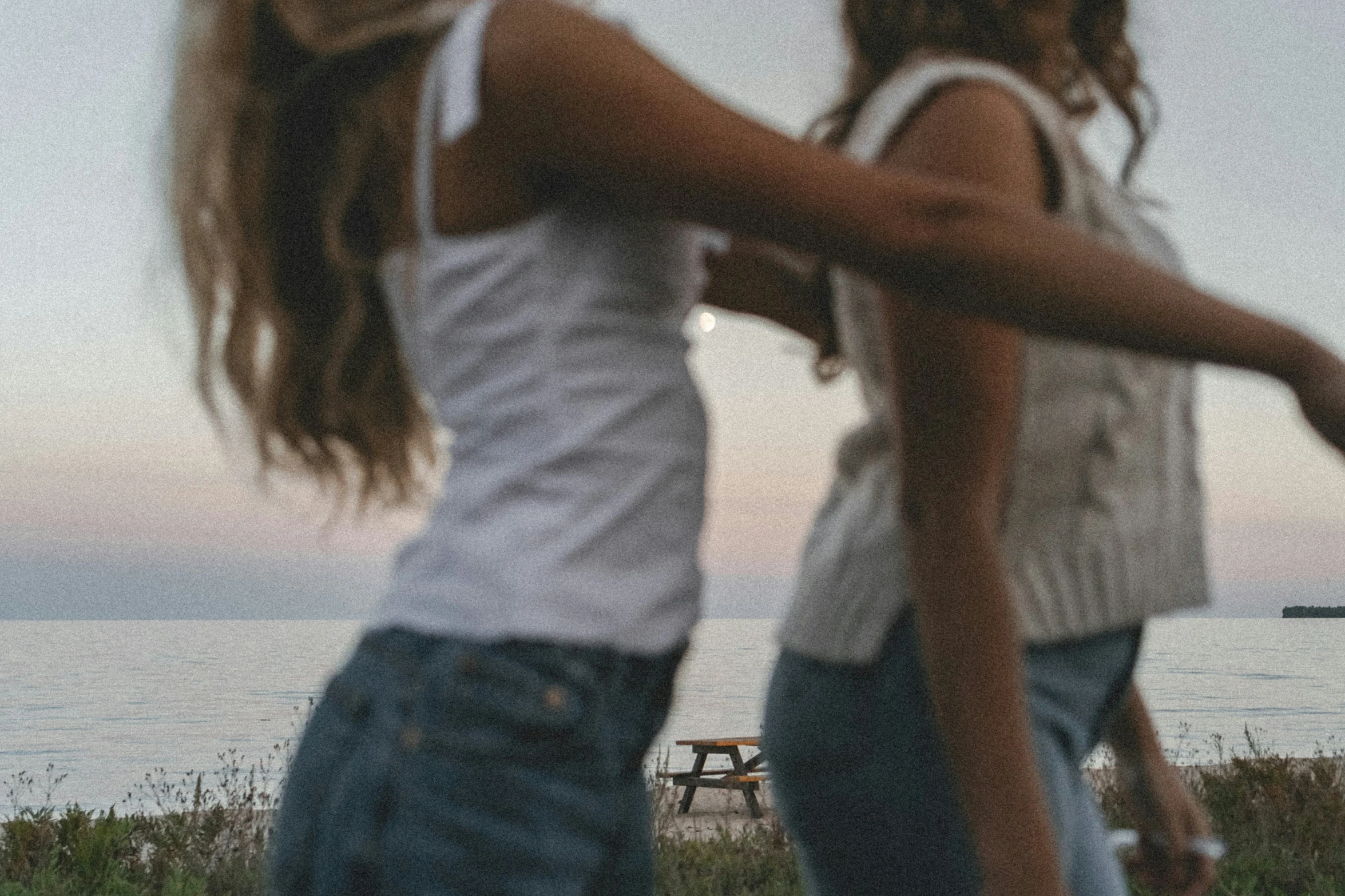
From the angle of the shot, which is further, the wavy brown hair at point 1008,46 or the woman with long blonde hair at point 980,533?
the wavy brown hair at point 1008,46

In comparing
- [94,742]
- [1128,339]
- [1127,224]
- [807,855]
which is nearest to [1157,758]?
[807,855]

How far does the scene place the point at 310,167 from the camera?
46.2 inches

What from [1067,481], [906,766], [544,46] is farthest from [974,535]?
[544,46]

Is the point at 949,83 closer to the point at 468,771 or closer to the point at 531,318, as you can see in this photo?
the point at 531,318

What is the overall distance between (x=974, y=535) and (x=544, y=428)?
361 mm

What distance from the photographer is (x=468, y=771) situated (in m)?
0.96

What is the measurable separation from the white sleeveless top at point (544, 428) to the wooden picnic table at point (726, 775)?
11.5m

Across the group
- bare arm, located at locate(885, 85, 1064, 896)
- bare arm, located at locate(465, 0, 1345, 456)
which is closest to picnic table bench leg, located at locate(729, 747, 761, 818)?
bare arm, located at locate(885, 85, 1064, 896)

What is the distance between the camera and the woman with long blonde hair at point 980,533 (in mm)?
1058

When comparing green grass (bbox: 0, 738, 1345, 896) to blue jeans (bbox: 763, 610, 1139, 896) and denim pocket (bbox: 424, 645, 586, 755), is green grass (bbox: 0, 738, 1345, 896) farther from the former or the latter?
denim pocket (bbox: 424, 645, 586, 755)

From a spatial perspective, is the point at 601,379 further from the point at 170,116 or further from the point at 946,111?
the point at 170,116

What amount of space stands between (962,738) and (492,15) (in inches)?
26.9

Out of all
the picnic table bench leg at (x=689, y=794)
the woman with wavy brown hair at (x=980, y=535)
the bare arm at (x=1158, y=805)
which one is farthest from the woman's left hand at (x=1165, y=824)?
the picnic table bench leg at (x=689, y=794)

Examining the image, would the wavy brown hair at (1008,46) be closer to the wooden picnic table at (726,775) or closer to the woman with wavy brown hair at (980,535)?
the woman with wavy brown hair at (980,535)
